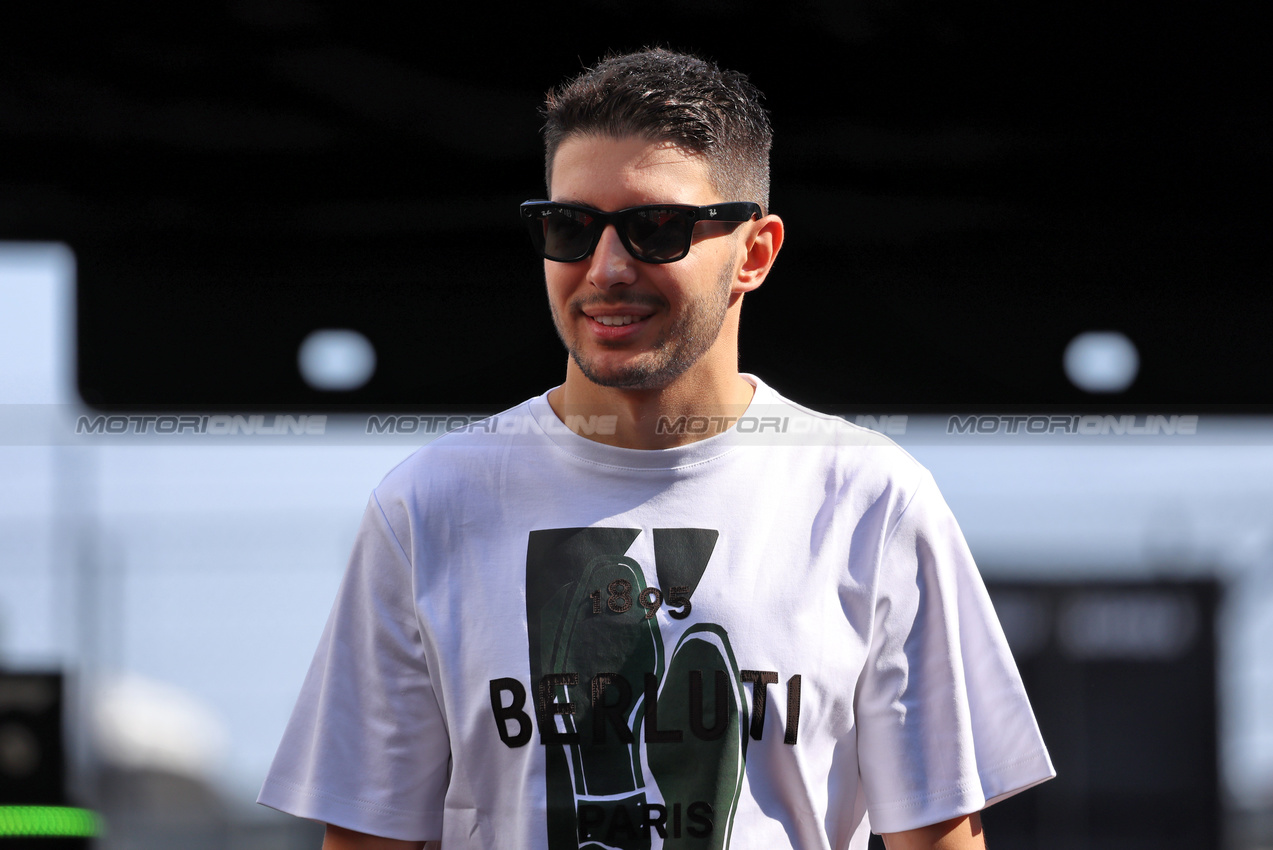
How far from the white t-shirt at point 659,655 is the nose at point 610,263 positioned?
0.23 metres

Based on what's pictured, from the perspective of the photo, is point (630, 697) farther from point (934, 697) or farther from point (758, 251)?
point (758, 251)

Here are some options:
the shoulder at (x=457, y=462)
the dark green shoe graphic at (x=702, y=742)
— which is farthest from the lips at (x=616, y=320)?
the dark green shoe graphic at (x=702, y=742)

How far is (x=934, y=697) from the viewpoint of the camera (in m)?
1.46

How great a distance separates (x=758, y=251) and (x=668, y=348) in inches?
9.7

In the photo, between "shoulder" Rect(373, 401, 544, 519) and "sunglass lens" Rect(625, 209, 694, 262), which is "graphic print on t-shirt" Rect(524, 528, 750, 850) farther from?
"sunglass lens" Rect(625, 209, 694, 262)

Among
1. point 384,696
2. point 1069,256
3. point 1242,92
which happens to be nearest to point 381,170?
point 384,696

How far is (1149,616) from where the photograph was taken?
5.45 meters

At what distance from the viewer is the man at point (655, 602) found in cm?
137

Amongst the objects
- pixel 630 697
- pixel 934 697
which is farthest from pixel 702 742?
pixel 934 697

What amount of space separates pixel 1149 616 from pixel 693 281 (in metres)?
4.97

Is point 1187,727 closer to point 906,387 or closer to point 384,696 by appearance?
point 906,387

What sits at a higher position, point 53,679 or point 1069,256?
point 1069,256

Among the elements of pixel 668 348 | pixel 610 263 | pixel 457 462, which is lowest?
pixel 457 462

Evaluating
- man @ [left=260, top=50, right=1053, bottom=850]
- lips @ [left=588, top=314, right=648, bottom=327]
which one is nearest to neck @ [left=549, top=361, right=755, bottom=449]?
man @ [left=260, top=50, right=1053, bottom=850]
